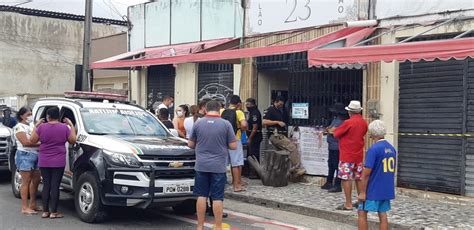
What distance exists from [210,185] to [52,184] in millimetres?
2421

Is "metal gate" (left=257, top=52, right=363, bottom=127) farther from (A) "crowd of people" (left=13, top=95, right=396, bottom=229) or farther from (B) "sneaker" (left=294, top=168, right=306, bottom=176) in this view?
(A) "crowd of people" (left=13, top=95, right=396, bottom=229)

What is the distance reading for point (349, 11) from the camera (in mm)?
10781

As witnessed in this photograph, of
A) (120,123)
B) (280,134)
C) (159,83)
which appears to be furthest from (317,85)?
(159,83)

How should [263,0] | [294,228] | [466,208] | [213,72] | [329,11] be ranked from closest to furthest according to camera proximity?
1. [294,228]
2. [466,208]
3. [329,11]
4. [263,0]
5. [213,72]

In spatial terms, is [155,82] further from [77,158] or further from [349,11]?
[77,158]

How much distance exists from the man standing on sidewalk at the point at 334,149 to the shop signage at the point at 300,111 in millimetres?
1493

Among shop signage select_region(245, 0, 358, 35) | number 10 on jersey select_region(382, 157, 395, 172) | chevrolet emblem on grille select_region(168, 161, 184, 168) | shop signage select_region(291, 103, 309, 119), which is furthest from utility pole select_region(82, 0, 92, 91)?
number 10 on jersey select_region(382, 157, 395, 172)

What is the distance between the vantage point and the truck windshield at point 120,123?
8078 mm

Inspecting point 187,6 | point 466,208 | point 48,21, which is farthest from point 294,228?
point 48,21

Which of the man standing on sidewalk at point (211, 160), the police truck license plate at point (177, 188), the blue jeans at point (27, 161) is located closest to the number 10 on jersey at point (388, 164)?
the man standing on sidewalk at point (211, 160)

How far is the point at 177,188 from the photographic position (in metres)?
7.29

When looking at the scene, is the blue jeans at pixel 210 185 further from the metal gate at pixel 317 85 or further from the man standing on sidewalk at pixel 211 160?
the metal gate at pixel 317 85

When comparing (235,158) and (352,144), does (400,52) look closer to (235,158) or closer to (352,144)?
(352,144)

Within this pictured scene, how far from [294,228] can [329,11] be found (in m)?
5.25
